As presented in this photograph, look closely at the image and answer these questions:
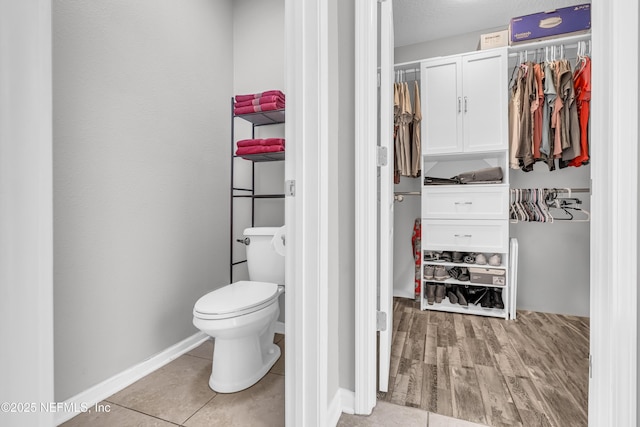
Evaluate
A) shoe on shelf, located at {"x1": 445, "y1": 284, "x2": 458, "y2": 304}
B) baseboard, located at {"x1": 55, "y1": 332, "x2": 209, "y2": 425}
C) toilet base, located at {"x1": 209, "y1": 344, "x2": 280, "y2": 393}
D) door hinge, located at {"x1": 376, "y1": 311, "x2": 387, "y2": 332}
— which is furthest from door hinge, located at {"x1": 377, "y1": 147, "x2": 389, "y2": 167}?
shoe on shelf, located at {"x1": 445, "y1": 284, "x2": 458, "y2": 304}

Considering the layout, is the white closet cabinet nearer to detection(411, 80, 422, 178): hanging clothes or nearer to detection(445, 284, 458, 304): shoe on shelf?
detection(411, 80, 422, 178): hanging clothes

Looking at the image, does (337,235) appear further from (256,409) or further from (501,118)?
(501,118)

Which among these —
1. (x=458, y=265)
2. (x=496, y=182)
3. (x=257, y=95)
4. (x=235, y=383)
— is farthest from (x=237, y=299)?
(x=496, y=182)

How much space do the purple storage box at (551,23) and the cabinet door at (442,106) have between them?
470 millimetres

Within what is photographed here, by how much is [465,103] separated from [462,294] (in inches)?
64.4

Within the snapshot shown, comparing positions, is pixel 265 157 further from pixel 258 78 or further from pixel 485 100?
pixel 485 100

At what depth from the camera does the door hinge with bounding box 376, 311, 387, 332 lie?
1.38 m

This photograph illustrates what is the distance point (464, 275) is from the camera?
260 centimetres

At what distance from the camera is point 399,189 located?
3.07 m

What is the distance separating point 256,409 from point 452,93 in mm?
2682

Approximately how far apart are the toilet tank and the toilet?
17cm

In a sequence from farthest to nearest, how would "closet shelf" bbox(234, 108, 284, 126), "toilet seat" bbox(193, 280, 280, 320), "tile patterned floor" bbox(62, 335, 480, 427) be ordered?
"closet shelf" bbox(234, 108, 284, 126), "toilet seat" bbox(193, 280, 280, 320), "tile patterned floor" bbox(62, 335, 480, 427)

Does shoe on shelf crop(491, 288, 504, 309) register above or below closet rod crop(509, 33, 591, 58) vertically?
below

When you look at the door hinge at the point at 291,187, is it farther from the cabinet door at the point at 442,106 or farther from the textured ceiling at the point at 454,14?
the textured ceiling at the point at 454,14
